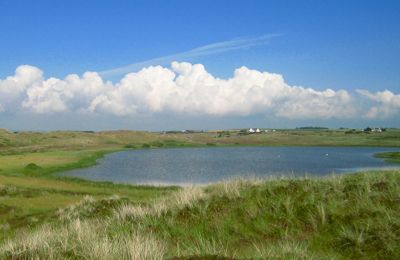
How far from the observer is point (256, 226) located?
11.9 metres

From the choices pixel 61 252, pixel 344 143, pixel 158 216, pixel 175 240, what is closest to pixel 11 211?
pixel 158 216

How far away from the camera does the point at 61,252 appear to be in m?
8.52

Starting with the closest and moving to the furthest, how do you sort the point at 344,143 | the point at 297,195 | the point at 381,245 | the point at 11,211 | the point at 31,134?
the point at 381,245, the point at 297,195, the point at 11,211, the point at 344,143, the point at 31,134

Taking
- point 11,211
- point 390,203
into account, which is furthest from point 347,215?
point 11,211

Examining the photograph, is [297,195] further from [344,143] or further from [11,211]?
[344,143]

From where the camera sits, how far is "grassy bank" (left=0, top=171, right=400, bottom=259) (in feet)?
29.4

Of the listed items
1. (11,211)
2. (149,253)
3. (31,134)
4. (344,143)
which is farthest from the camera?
(31,134)

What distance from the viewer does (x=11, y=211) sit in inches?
979

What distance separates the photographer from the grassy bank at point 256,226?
29.4ft

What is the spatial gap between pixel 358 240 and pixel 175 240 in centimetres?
456

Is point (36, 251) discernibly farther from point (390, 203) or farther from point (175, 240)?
point (390, 203)

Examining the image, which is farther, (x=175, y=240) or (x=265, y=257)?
(x=175, y=240)

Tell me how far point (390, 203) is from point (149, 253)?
7813mm

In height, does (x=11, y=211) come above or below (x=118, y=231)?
below
